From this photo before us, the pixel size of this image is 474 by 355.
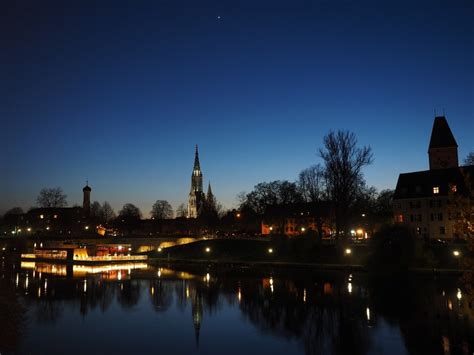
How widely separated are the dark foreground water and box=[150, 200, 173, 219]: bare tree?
130m

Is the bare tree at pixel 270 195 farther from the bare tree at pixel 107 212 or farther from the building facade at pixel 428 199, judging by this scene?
the bare tree at pixel 107 212

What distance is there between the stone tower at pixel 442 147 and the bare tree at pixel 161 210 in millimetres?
114970

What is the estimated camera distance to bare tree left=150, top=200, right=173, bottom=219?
184500 mm

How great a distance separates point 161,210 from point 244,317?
155 metres

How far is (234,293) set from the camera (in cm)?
4575

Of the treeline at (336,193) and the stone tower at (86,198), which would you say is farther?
the stone tower at (86,198)

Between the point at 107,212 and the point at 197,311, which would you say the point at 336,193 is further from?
the point at 107,212

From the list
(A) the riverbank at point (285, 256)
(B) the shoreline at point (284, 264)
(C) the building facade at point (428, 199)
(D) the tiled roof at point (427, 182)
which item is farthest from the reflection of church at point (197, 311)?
(D) the tiled roof at point (427, 182)

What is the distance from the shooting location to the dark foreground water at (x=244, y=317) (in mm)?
25359

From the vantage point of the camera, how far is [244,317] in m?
34.2

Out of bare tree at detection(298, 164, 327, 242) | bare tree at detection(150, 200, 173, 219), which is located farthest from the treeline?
bare tree at detection(150, 200, 173, 219)

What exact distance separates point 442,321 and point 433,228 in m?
51.4

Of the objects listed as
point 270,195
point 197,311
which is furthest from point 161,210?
point 197,311

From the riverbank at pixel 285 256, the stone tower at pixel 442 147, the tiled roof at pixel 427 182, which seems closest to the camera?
the riverbank at pixel 285 256
